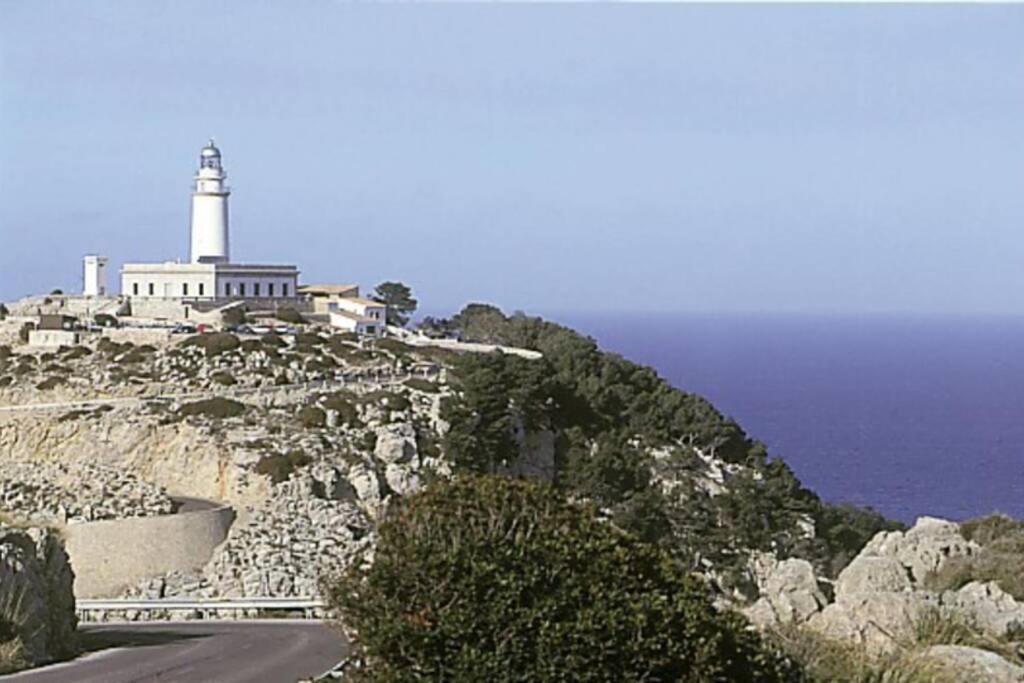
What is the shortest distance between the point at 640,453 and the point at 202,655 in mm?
24569

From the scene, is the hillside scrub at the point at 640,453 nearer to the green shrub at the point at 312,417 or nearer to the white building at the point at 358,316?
the green shrub at the point at 312,417

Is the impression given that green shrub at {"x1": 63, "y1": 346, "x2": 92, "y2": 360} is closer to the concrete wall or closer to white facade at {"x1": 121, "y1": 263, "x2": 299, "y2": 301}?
white facade at {"x1": 121, "y1": 263, "x2": 299, "y2": 301}

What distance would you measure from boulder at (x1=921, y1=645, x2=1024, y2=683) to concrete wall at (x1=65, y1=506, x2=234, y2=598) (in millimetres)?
20113

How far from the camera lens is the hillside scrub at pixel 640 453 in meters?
35.0

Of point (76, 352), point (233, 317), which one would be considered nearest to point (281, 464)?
point (76, 352)

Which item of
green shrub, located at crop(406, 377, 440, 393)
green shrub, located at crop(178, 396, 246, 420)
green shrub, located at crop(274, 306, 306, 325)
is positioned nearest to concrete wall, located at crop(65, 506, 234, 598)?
green shrub, located at crop(178, 396, 246, 420)

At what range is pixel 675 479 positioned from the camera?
129 ft

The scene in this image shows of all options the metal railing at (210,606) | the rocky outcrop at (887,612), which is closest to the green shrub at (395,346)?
the metal railing at (210,606)

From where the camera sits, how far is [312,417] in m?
38.4

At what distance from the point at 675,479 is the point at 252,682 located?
1002 inches

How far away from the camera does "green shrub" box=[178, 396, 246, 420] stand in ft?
126

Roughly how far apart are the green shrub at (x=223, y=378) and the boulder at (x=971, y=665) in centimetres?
3289

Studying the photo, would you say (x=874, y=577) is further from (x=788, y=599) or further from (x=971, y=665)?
(x=971, y=665)

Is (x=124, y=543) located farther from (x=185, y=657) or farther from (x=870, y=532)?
(x=870, y=532)
